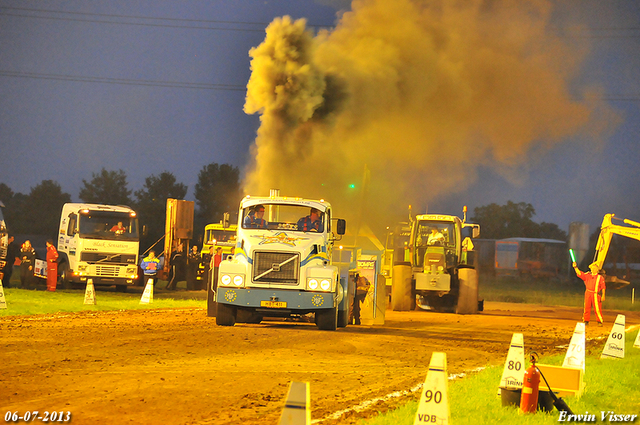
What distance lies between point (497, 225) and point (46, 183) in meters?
66.5

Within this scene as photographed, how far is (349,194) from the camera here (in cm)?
3131

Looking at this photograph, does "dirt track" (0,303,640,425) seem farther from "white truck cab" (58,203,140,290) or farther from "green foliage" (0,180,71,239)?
"green foliage" (0,180,71,239)

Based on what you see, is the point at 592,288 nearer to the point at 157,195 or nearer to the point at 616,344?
the point at 616,344

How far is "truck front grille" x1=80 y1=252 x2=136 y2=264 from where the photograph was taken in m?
27.8

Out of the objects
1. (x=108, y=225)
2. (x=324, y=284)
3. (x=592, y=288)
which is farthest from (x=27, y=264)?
(x=592, y=288)

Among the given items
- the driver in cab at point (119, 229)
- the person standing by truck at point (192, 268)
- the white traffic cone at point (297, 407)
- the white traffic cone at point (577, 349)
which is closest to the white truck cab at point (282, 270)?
the white traffic cone at point (577, 349)

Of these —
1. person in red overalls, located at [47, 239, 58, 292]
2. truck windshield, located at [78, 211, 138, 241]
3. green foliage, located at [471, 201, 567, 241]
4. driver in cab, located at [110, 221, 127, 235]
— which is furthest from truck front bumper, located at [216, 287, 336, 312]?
green foliage, located at [471, 201, 567, 241]

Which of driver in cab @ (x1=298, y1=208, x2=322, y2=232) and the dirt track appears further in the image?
driver in cab @ (x1=298, y1=208, x2=322, y2=232)

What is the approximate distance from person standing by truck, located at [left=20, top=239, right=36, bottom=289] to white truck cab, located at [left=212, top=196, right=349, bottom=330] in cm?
1499

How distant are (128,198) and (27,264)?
74344mm

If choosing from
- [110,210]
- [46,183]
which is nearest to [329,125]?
[110,210]

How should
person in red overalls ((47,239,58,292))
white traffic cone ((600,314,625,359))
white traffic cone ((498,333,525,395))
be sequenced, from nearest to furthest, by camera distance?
white traffic cone ((498,333,525,395)), white traffic cone ((600,314,625,359)), person in red overalls ((47,239,58,292))

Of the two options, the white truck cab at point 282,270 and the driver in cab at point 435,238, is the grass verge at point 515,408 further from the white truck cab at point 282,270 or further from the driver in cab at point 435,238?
the driver in cab at point 435,238

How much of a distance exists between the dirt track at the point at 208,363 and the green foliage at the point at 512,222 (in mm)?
99244
